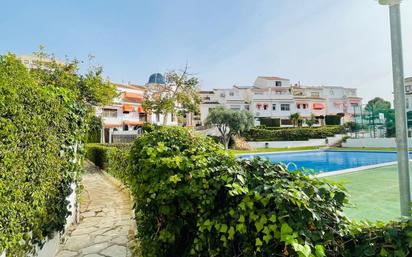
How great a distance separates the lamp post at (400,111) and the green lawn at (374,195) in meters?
2.84

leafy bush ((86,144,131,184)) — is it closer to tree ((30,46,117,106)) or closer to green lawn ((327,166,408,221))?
tree ((30,46,117,106))

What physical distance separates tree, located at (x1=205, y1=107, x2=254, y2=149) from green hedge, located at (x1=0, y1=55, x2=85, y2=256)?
31.1 meters

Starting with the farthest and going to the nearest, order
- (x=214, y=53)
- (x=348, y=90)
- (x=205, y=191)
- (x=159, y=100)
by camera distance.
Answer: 1. (x=348, y=90)
2. (x=159, y=100)
3. (x=214, y=53)
4. (x=205, y=191)

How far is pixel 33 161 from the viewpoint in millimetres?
3531

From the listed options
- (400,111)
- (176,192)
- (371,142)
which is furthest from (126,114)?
(400,111)

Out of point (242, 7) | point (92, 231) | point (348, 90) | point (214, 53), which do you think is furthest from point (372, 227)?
point (348, 90)

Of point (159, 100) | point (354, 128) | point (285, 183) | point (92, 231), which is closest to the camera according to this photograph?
point (285, 183)

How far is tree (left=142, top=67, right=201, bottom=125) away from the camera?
96.0 feet

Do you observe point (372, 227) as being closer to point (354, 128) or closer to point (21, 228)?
point (21, 228)

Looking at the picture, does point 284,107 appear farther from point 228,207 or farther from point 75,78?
point 228,207

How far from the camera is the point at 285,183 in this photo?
87.4 inches

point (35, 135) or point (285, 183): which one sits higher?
point (35, 135)

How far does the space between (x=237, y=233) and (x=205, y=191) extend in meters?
0.52

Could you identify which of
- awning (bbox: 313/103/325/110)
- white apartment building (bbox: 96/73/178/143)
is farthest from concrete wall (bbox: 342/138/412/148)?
white apartment building (bbox: 96/73/178/143)
